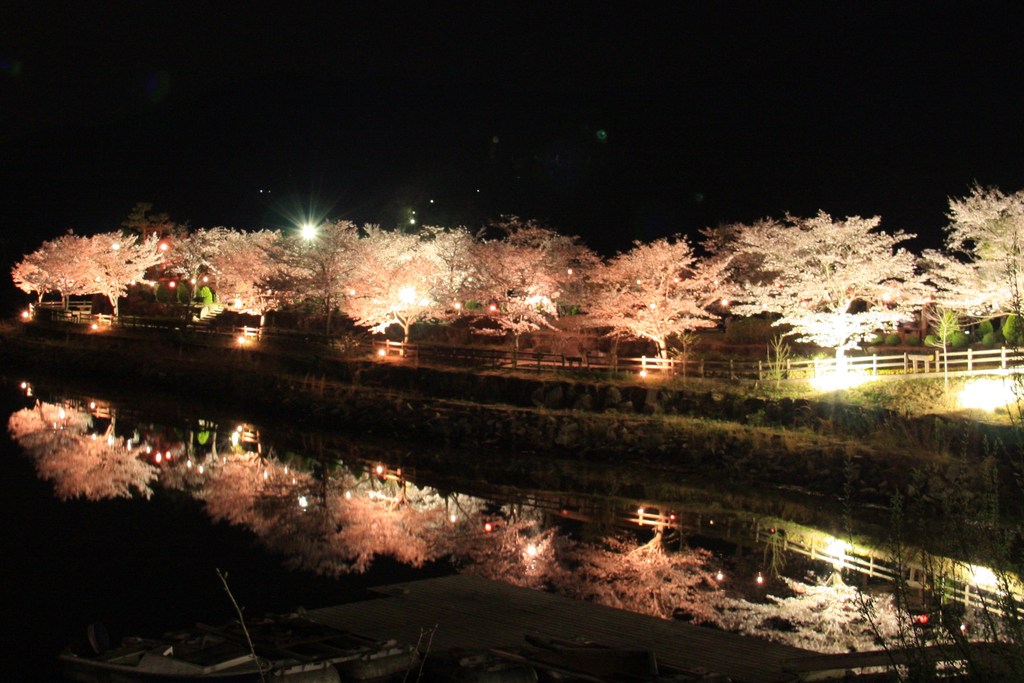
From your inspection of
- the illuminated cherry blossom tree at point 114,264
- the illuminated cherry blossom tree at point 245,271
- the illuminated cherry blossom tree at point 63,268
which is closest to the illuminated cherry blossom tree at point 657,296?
the illuminated cherry blossom tree at point 245,271

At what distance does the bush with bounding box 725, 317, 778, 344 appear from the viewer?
1480 inches

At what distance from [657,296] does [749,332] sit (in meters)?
7.09

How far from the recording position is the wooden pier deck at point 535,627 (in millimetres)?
10016

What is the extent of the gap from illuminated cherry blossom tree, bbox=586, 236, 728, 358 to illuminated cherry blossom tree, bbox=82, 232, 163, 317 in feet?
109

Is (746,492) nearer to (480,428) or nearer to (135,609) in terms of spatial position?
(480,428)

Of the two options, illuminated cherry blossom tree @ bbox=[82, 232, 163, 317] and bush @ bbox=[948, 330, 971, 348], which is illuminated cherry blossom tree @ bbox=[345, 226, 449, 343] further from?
illuminated cherry blossom tree @ bbox=[82, 232, 163, 317]

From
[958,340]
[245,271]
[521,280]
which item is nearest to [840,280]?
[958,340]

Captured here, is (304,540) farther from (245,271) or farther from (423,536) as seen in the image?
(245,271)

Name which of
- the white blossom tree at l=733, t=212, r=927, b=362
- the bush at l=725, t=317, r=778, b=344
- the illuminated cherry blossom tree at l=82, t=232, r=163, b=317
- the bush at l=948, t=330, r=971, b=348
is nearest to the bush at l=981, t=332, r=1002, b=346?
the bush at l=948, t=330, r=971, b=348

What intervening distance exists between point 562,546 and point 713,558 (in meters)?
2.83

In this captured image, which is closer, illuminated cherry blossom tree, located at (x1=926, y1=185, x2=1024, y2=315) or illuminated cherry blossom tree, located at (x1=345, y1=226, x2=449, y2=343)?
illuminated cherry blossom tree, located at (x1=926, y1=185, x2=1024, y2=315)

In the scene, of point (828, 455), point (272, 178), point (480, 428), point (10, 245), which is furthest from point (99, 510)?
point (272, 178)

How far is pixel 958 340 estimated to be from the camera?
33.8 meters

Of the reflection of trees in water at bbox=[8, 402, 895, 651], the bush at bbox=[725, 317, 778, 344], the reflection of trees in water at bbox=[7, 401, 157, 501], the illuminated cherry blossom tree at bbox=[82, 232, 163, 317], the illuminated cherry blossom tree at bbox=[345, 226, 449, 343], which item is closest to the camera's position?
the reflection of trees in water at bbox=[8, 402, 895, 651]
